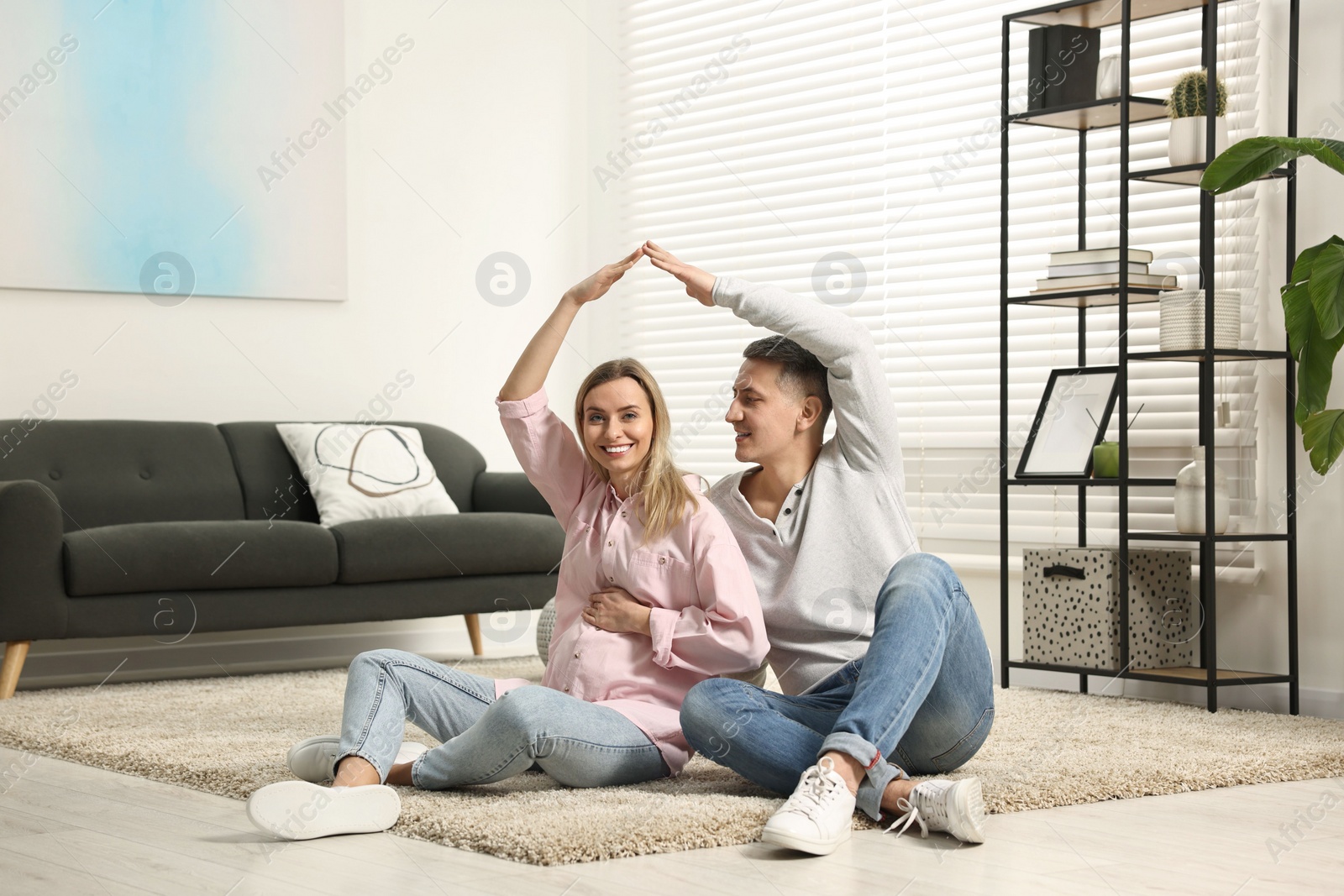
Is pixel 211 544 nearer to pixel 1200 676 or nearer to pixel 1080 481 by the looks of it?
pixel 1080 481

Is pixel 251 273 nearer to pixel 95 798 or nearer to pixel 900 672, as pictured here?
pixel 95 798

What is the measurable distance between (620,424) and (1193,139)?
6.63 ft

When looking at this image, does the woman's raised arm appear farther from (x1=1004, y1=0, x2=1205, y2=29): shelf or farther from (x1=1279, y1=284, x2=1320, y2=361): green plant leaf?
(x1=1004, y1=0, x2=1205, y2=29): shelf

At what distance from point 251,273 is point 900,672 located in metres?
3.44

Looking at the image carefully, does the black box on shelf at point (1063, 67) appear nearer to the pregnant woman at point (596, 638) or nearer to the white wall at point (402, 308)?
the pregnant woman at point (596, 638)

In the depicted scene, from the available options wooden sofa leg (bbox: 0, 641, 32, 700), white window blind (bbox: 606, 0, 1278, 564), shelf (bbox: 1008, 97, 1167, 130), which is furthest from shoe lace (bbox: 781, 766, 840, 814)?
wooden sofa leg (bbox: 0, 641, 32, 700)

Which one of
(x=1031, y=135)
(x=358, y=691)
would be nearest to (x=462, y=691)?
(x=358, y=691)

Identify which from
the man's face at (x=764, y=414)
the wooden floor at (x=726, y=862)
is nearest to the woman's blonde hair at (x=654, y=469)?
the man's face at (x=764, y=414)

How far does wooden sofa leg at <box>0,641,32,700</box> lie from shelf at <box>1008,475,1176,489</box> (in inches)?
102

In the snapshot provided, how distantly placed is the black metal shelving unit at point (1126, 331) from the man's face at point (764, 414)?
1538 mm

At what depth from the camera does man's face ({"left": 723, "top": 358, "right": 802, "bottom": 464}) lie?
2.20 metres

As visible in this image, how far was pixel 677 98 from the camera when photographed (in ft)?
18.0

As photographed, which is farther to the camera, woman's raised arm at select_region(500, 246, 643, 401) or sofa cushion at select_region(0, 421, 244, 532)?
sofa cushion at select_region(0, 421, 244, 532)

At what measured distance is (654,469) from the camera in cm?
222
